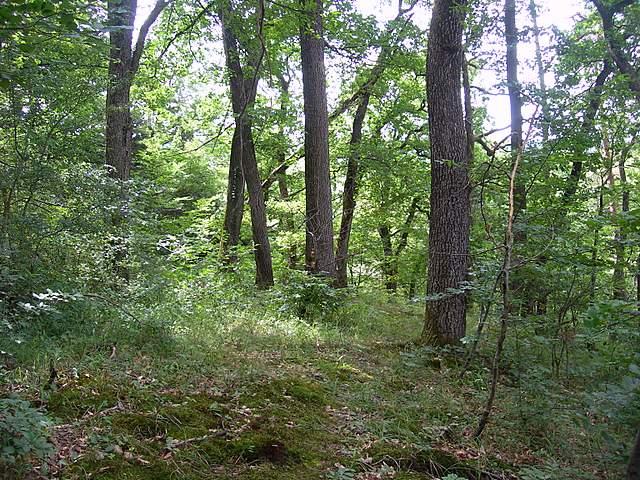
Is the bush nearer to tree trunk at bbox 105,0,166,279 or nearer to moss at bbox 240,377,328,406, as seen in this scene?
moss at bbox 240,377,328,406

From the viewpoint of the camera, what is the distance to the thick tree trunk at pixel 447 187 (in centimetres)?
679

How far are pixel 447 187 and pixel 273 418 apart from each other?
4237 mm

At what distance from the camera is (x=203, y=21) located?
1052 cm

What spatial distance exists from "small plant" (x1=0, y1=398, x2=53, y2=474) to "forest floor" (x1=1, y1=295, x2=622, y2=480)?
15 cm

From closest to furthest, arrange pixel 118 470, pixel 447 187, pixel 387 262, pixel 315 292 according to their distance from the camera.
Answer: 1. pixel 118 470
2. pixel 447 187
3. pixel 315 292
4. pixel 387 262

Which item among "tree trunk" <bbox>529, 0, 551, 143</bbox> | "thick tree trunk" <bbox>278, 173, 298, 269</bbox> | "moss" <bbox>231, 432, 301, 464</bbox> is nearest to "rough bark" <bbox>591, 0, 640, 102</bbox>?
"tree trunk" <bbox>529, 0, 551, 143</bbox>

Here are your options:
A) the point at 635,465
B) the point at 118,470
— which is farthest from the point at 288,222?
the point at 635,465

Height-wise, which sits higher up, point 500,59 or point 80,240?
point 500,59

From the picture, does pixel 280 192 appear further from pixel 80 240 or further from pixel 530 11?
pixel 80 240

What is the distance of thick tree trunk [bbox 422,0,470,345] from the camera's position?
22.3 ft

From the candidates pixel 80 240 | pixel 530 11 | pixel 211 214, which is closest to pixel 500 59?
pixel 530 11

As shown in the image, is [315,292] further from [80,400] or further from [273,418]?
[80,400]

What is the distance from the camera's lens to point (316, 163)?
974 cm

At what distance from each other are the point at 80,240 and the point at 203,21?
6712 millimetres
